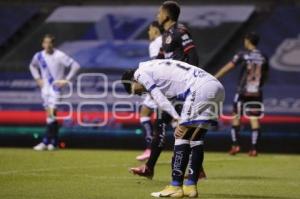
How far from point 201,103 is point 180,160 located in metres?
0.67

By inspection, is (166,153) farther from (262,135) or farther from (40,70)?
(40,70)

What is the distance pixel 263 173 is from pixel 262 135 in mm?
5992

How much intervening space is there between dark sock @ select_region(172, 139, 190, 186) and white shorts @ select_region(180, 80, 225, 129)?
0.24 meters

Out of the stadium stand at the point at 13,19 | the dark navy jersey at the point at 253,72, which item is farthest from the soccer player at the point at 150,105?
the stadium stand at the point at 13,19

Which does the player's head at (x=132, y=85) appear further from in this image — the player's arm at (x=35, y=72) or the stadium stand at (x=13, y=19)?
the stadium stand at (x=13, y=19)

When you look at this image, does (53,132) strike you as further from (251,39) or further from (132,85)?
(132,85)

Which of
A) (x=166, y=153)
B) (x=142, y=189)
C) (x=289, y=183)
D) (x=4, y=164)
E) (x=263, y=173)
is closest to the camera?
(x=142, y=189)

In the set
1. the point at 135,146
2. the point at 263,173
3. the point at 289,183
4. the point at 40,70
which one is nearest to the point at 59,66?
the point at 40,70

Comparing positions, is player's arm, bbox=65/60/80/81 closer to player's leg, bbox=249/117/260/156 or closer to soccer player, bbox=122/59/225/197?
player's leg, bbox=249/117/260/156

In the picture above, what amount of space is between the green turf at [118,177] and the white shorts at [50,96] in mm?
2014

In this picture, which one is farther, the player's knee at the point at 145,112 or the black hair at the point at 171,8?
the player's knee at the point at 145,112

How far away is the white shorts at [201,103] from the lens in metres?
9.41

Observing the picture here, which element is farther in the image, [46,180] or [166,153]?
[166,153]

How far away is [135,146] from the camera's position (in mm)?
19625
